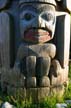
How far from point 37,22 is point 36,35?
180 mm

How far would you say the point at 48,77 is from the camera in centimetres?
432

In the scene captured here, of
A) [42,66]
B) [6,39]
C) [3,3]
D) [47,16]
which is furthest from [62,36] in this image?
[3,3]

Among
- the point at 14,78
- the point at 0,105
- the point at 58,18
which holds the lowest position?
the point at 0,105

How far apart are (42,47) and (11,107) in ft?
2.86

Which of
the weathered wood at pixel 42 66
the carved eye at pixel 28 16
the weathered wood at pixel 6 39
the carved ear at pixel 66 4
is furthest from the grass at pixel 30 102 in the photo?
the carved ear at pixel 66 4

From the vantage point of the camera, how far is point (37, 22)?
412 centimetres

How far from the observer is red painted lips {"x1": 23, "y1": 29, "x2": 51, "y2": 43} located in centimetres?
420

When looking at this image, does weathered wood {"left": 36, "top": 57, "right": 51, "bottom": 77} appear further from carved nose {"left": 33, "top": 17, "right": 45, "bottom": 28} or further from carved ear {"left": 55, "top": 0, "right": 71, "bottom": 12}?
carved ear {"left": 55, "top": 0, "right": 71, "bottom": 12}

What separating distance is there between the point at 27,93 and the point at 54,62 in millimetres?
548

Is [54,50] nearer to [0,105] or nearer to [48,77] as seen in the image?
[48,77]

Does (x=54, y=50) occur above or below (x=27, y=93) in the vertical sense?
above

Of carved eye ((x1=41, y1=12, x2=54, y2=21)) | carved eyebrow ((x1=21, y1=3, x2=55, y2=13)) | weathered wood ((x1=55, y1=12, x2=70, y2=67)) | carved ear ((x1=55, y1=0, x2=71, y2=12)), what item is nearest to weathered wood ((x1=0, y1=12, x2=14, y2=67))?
carved eyebrow ((x1=21, y1=3, x2=55, y2=13))

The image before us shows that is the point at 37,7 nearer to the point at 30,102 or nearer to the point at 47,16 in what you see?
the point at 47,16

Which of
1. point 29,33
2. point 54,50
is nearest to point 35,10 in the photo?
point 29,33
